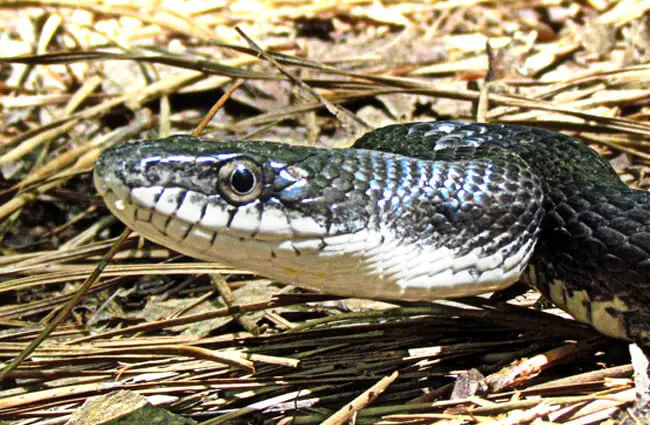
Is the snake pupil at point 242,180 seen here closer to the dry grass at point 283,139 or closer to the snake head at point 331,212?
Answer: the snake head at point 331,212

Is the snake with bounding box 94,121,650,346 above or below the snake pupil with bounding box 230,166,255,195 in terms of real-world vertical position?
below

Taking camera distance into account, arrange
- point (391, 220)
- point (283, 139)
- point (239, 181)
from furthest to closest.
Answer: point (283, 139), point (391, 220), point (239, 181)

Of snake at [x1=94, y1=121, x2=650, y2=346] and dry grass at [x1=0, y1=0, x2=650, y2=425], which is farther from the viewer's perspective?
dry grass at [x1=0, y1=0, x2=650, y2=425]

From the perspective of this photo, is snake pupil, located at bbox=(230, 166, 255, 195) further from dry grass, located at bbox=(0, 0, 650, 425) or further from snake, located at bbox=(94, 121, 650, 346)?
dry grass, located at bbox=(0, 0, 650, 425)

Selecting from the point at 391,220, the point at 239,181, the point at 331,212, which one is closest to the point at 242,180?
the point at 239,181

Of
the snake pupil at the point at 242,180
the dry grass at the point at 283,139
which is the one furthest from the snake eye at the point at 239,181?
the dry grass at the point at 283,139

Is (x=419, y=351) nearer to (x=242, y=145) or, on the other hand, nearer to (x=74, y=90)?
(x=242, y=145)

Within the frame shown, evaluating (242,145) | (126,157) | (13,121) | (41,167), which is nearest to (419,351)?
(242,145)

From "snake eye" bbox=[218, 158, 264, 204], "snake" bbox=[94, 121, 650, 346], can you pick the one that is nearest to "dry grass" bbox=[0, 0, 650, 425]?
"snake" bbox=[94, 121, 650, 346]

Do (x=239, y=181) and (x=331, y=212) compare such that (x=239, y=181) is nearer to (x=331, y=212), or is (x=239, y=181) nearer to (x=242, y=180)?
(x=242, y=180)
